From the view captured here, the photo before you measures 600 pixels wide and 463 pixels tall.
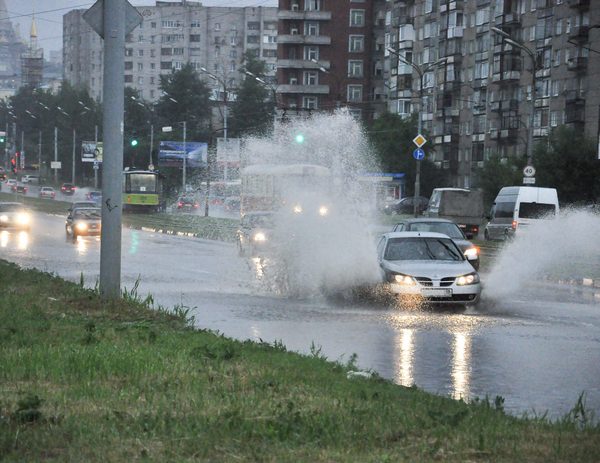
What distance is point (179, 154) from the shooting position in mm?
114938

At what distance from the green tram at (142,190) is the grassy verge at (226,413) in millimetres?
80407

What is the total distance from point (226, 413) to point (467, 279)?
12551 millimetres

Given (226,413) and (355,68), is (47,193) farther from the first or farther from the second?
(226,413)

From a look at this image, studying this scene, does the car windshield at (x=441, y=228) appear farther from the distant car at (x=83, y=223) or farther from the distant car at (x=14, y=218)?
the distant car at (x=14, y=218)

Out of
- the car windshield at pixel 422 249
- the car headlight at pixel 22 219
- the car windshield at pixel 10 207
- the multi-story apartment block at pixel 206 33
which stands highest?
the multi-story apartment block at pixel 206 33

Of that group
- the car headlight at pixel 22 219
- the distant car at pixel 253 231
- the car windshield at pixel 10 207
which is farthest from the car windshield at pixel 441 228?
the car windshield at pixel 10 207

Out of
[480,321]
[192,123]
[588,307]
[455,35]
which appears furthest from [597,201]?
[192,123]

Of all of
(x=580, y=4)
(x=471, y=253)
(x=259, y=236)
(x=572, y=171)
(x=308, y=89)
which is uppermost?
(x=580, y=4)

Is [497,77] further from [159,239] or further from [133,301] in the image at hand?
[133,301]

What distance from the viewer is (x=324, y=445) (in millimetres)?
7695

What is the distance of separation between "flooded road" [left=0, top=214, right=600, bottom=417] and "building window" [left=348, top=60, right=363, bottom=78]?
101235 mm

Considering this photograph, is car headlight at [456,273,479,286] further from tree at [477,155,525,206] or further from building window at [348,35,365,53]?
building window at [348,35,365,53]

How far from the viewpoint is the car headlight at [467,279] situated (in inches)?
811

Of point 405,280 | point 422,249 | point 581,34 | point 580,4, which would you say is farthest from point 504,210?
point 580,4
